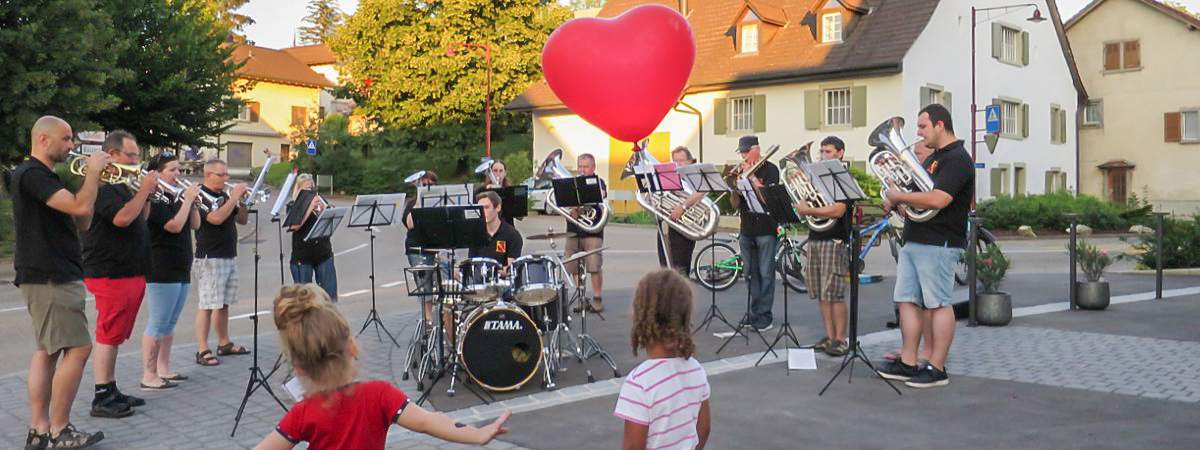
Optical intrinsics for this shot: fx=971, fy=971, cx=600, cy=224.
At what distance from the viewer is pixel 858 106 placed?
33062 mm

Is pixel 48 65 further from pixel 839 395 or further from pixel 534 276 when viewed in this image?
pixel 839 395

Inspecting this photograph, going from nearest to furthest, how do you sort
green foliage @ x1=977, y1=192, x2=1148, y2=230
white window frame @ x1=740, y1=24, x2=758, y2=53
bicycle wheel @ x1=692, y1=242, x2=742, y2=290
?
bicycle wheel @ x1=692, y1=242, x2=742, y2=290 → green foliage @ x1=977, y1=192, x2=1148, y2=230 → white window frame @ x1=740, y1=24, x2=758, y2=53

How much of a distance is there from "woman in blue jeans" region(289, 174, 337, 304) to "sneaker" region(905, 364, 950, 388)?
572 centimetres

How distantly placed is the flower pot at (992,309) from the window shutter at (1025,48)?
3184 centimetres

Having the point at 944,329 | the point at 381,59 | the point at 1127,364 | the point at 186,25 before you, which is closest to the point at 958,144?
the point at 944,329

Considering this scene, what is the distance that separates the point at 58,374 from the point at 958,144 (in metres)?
6.29

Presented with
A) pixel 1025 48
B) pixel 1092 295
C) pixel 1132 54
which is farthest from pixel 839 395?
pixel 1132 54

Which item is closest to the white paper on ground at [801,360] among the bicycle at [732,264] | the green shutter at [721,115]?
the bicycle at [732,264]

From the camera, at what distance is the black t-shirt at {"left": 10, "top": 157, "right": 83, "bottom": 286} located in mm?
5641

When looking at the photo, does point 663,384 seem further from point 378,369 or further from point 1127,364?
point 1127,364

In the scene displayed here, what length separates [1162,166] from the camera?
4334 centimetres

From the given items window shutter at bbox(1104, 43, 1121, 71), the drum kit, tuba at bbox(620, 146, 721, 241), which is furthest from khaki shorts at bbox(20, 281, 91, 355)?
window shutter at bbox(1104, 43, 1121, 71)

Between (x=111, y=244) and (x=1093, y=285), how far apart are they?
34.5 ft

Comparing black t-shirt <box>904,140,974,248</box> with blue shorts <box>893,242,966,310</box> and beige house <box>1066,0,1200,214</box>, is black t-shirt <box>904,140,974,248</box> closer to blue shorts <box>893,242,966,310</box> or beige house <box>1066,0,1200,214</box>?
blue shorts <box>893,242,966,310</box>
